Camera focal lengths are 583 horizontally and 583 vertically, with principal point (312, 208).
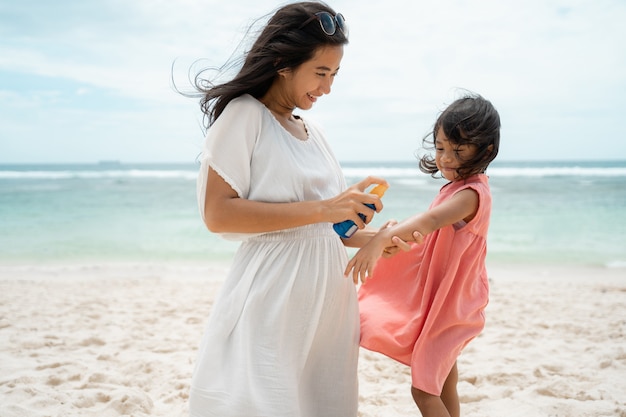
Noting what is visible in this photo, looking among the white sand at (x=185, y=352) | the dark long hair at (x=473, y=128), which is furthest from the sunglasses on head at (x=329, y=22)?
the white sand at (x=185, y=352)

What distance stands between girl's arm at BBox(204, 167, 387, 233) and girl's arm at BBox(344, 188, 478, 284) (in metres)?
0.21

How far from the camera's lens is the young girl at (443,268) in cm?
224

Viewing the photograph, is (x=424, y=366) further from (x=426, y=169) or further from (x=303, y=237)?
(x=426, y=169)

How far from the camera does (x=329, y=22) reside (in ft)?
6.98

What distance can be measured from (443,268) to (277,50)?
1.06 m

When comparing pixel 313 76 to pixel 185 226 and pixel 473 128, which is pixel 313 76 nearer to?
pixel 473 128

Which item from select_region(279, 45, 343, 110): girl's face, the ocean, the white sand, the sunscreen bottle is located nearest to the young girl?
the sunscreen bottle

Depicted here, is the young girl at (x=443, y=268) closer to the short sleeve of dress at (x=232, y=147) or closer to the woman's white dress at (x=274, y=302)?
the woman's white dress at (x=274, y=302)

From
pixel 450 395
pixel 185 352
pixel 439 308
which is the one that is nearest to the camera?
pixel 439 308

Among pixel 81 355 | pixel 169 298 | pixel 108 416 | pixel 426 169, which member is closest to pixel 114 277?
pixel 169 298

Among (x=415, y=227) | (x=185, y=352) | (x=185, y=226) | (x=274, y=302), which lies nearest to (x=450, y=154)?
(x=415, y=227)

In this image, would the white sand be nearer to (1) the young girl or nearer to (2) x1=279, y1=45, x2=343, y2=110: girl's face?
(1) the young girl

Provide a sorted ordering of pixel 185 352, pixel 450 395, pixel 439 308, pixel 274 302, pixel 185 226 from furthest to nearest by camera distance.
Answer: pixel 185 226 → pixel 185 352 → pixel 450 395 → pixel 439 308 → pixel 274 302

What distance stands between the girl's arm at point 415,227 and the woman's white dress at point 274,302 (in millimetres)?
135
